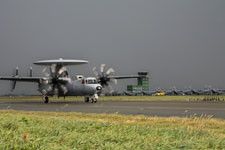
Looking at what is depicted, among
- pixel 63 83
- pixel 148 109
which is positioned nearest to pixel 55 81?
pixel 63 83

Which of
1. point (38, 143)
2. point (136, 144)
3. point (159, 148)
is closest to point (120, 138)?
point (136, 144)

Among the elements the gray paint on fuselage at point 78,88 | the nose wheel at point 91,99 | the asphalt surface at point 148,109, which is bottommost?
the asphalt surface at point 148,109

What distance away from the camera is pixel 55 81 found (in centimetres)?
4728

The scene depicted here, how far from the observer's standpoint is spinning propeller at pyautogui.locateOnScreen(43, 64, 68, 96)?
1852 inches

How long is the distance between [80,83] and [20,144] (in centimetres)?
3955

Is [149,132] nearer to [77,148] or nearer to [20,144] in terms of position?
[77,148]

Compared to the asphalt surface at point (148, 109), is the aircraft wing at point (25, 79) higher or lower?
higher

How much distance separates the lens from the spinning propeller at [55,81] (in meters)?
47.0

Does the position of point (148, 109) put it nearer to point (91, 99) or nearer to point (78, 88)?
point (91, 99)

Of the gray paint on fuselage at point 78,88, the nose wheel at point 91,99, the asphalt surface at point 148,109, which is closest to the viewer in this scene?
the asphalt surface at point 148,109

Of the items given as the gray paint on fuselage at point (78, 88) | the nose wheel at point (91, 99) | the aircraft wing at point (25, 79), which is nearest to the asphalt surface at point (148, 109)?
the nose wheel at point (91, 99)

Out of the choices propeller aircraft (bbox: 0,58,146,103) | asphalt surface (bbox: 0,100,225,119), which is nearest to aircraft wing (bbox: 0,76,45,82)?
propeller aircraft (bbox: 0,58,146,103)

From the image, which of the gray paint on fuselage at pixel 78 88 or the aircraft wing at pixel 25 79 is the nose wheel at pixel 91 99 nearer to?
the gray paint on fuselage at pixel 78 88

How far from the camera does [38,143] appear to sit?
7133 mm
